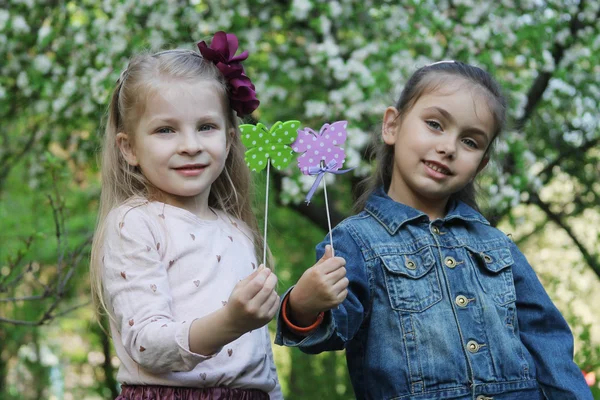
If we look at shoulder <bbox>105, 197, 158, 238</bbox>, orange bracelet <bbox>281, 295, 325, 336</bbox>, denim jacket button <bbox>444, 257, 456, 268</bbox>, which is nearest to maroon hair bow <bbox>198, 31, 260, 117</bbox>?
shoulder <bbox>105, 197, 158, 238</bbox>

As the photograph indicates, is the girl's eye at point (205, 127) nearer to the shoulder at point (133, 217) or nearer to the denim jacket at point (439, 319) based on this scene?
the shoulder at point (133, 217)

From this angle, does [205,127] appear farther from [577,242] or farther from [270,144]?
[577,242]

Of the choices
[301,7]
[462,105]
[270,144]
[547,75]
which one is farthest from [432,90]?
[547,75]

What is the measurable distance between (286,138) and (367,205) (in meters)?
0.47

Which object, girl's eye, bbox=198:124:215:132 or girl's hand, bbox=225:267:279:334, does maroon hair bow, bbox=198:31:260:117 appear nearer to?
girl's eye, bbox=198:124:215:132

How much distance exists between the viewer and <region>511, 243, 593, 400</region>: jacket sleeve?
2.41 metres

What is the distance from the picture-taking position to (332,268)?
194 centimetres

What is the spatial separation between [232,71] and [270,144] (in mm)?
304

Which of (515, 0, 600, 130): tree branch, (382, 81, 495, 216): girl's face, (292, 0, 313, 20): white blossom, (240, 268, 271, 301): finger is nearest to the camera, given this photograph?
(240, 268, 271, 301): finger

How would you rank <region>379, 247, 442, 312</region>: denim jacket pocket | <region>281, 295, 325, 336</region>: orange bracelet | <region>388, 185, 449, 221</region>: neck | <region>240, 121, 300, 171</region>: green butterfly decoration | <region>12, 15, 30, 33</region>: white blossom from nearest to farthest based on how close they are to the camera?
<region>281, 295, 325, 336</region>: orange bracelet, <region>240, 121, 300, 171</region>: green butterfly decoration, <region>379, 247, 442, 312</region>: denim jacket pocket, <region>388, 185, 449, 221</region>: neck, <region>12, 15, 30, 33</region>: white blossom

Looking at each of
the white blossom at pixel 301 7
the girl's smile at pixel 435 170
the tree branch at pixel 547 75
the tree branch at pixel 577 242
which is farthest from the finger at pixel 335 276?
Result: the tree branch at pixel 577 242

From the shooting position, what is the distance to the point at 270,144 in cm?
221

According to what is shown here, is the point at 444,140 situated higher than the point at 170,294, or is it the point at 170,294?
the point at 444,140

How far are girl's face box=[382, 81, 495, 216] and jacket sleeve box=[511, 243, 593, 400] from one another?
0.34 meters
